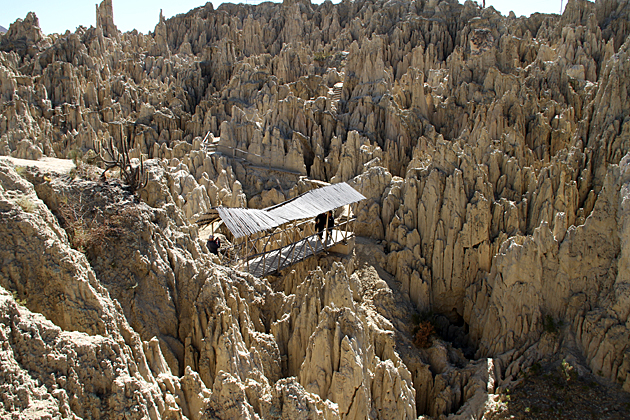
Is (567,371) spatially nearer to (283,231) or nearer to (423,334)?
(423,334)

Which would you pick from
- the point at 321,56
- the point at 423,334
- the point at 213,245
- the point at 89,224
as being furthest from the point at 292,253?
the point at 321,56

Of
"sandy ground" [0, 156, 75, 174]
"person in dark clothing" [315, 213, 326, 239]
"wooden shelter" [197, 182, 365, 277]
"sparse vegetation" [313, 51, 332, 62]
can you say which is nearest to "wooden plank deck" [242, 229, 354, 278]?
"wooden shelter" [197, 182, 365, 277]

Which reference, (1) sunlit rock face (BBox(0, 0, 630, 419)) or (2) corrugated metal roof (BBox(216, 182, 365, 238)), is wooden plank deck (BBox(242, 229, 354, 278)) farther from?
(2) corrugated metal roof (BBox(216, 182, 365, 238))

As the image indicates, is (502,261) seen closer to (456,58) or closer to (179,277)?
(179,277)

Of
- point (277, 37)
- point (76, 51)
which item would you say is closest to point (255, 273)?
point (76, 51)

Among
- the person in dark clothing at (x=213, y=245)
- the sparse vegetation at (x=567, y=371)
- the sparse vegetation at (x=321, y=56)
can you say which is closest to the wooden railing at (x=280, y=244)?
the person in dark clothing at (x=213, y=245)

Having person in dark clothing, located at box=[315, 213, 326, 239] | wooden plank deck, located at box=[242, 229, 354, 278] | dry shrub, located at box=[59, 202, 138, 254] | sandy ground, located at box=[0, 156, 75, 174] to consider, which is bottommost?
wooden plank deck, located at box=[242, 229, 354, 278]

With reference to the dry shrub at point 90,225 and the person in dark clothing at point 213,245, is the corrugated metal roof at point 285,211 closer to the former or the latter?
the person in dark clothing at point 213,245
